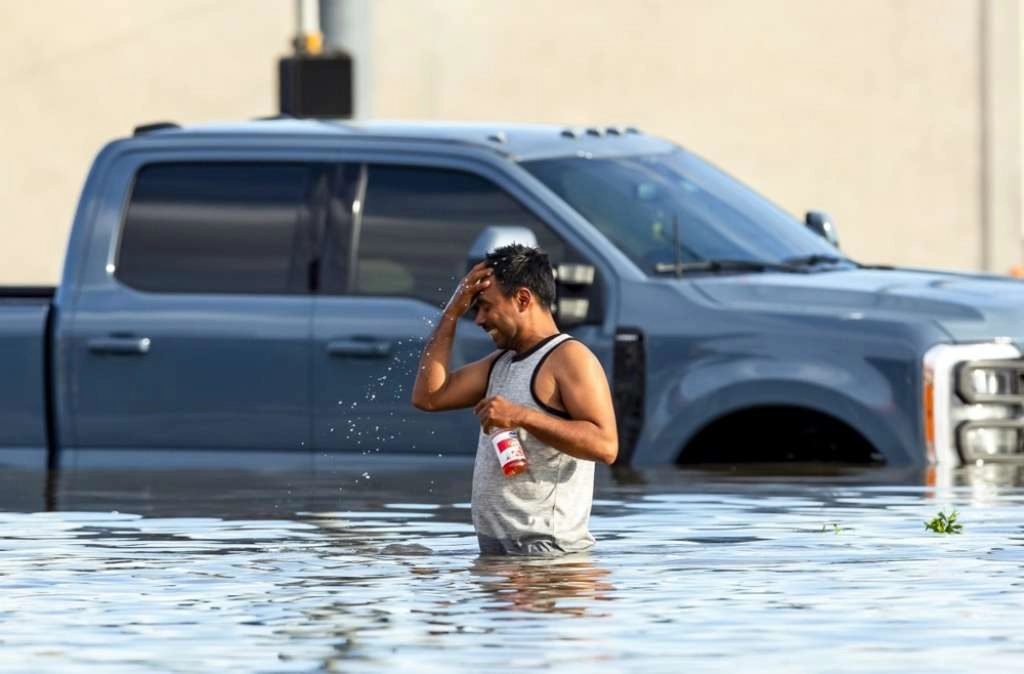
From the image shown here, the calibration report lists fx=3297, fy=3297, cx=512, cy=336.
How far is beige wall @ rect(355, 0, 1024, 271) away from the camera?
82.2 ft

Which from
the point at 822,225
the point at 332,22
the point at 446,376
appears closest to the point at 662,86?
the point at 332,22

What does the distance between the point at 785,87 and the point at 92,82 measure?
17.4 feet

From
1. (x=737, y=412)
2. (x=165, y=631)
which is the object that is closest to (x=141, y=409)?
(x=737, y=412)

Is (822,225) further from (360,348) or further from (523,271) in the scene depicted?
(523,271)

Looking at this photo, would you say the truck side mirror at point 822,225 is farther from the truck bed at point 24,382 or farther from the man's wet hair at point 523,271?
the man's wet hair at point 523,271

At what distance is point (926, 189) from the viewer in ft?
82.8

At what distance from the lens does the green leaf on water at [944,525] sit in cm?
1091

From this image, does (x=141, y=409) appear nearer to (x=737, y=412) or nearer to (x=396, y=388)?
(x=396, y=388)

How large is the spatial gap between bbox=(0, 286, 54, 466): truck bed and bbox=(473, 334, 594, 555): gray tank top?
10.8ft

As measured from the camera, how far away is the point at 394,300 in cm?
1245

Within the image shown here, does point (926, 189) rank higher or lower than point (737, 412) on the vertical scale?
higher

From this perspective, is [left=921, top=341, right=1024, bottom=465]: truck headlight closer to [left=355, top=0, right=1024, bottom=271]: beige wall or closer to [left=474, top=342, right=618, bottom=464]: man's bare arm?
[left=474, top=342, right=618, bottom=464]: man's bare arm

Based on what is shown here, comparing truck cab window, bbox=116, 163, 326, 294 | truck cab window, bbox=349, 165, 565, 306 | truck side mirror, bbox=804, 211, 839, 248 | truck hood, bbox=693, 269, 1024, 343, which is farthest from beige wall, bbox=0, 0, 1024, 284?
truck hood, bbox=693, 269, 1024, 343

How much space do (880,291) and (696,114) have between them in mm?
13199
